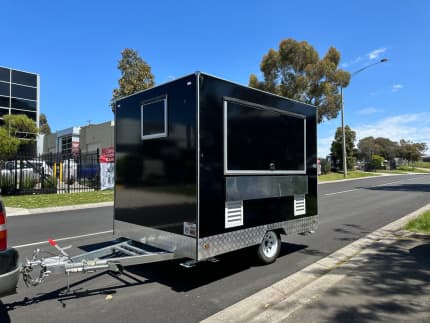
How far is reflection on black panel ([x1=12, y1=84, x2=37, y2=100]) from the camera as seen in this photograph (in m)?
34.4

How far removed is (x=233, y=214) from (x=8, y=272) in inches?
112

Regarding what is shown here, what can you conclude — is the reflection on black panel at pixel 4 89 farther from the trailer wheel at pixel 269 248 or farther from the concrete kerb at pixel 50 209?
the trailer wheel at pixel 269 248

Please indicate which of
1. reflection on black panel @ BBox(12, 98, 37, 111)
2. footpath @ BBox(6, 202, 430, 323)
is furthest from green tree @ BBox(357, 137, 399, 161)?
footpath @ BBox(6, 202, 430, 323)

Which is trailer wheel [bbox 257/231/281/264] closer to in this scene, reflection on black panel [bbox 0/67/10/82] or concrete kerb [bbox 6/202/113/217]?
concrete kerb [bbox 6/202/113/217]

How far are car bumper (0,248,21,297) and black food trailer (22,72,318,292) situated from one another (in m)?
0.46

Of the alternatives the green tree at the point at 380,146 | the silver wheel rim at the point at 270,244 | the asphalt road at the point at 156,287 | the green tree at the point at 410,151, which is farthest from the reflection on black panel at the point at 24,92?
the green tree at the point at 410,151

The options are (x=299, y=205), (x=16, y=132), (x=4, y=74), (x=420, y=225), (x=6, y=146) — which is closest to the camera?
(x=299, y=205)

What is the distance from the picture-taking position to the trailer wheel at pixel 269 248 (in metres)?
5.51

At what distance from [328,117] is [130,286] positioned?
3424cm

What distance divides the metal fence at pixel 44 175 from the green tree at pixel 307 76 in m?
21.9

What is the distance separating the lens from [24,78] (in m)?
34.9

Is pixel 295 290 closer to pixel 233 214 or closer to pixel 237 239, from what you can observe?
pixel 237 239

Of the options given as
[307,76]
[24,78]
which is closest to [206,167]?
[307,76]

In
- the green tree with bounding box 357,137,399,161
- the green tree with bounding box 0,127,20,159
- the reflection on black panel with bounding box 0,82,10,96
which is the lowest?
the green tree with bounding box 0,127,20,159
